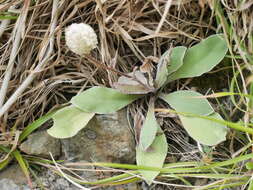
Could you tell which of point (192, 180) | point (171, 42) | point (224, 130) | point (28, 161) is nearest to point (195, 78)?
point (171, 42)

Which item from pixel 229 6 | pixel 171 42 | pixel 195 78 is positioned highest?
pixel 229 6

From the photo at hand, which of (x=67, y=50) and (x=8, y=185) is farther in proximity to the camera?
(x=67, y=50)

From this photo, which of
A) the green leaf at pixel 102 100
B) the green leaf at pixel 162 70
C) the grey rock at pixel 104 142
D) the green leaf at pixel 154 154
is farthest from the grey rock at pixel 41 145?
the green leaf at pixel 162 70

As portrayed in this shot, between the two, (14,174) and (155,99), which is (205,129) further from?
(14,174)

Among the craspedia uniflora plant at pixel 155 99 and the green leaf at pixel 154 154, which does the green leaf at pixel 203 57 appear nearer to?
the craspedia uniflora plant at pixel 155 99

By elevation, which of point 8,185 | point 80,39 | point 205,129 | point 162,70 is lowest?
point 8,185

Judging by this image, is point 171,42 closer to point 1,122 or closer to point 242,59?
point 242,59

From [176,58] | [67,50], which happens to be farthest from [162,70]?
[67,50]
